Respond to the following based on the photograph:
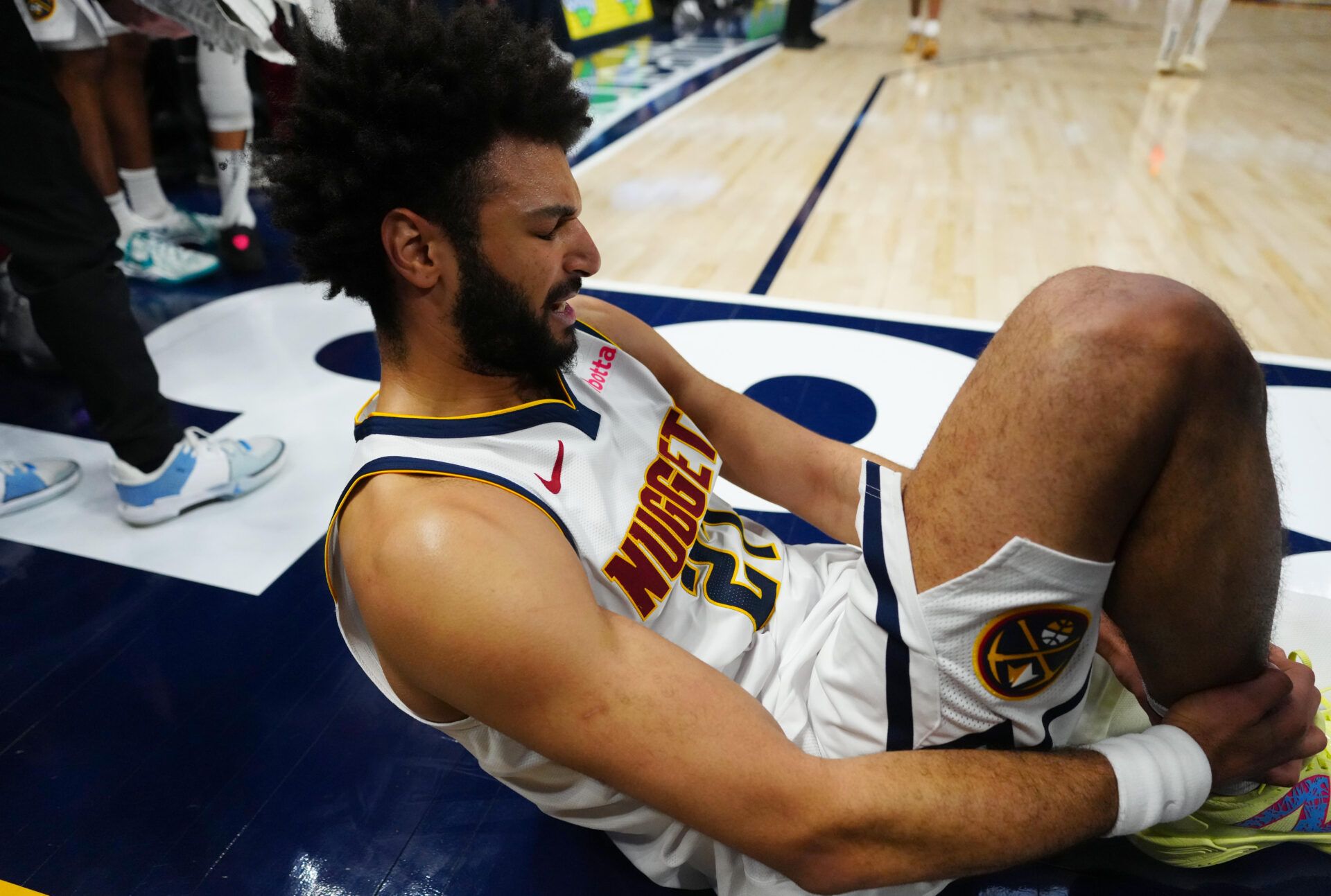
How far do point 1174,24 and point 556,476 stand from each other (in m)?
6.94

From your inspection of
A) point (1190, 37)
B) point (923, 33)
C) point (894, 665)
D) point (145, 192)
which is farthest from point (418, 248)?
point (923, 33)

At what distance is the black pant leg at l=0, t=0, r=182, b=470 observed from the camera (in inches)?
61.8

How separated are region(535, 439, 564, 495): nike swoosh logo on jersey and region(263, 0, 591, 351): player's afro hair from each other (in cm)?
22

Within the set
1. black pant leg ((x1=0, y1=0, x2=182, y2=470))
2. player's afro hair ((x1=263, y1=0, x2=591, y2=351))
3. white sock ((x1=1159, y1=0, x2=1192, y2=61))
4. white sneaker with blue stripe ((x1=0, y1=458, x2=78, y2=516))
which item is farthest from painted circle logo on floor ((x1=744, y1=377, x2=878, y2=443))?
white sock ((x1=1159, y1=0, x2=1192, y2=61))

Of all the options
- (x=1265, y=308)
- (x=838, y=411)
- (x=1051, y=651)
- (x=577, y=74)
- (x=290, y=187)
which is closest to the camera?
(x=1051, y=651)

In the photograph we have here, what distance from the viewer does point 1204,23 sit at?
5980 mm

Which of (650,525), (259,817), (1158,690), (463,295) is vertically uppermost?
(463,295)

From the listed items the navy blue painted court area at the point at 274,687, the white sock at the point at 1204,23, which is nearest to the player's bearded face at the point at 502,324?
the navy blue painted court area at the point at 274,687

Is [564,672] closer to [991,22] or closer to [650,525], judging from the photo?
[650,525]

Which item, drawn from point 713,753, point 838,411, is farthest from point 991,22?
point 713,753

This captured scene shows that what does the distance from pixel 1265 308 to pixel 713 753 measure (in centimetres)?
280

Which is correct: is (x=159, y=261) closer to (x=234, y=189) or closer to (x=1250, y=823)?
(x=234, y=189)

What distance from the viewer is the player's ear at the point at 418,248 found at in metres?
0.94

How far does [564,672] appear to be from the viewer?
2.55 ft
